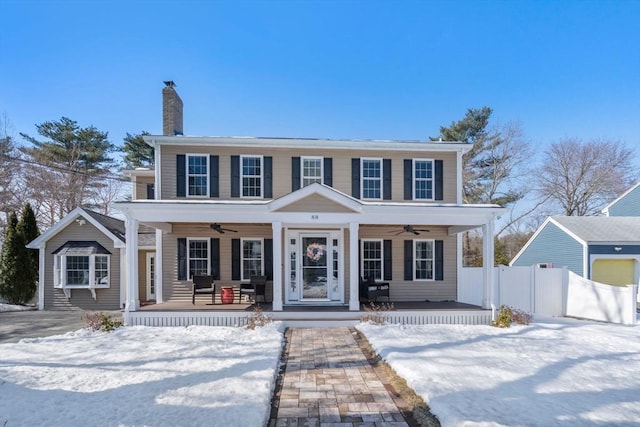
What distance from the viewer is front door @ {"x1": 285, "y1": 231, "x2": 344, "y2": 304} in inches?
450

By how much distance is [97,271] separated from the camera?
43.9 feet

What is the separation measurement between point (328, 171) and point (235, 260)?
168 inches

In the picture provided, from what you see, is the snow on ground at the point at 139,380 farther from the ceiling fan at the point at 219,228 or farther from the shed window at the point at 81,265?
the shed window at the point at 81,265

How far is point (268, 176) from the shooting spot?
11.9 m

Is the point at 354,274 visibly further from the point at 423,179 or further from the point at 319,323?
the point at 423,179

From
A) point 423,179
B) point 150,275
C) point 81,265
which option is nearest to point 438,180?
point 423,179

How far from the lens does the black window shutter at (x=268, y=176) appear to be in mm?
11875

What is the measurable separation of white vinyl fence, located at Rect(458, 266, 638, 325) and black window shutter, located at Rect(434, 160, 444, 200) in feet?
10.1

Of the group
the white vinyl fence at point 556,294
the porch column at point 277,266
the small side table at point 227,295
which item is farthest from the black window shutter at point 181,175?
the white vinyl fence at point 556,294

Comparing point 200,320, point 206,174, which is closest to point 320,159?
point 206,174

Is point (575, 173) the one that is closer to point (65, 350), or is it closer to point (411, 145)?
point (411, 145)

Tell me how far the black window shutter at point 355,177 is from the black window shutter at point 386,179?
87 centimetres

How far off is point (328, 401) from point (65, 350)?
223 inches

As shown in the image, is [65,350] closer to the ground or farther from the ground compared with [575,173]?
closer to the ground
